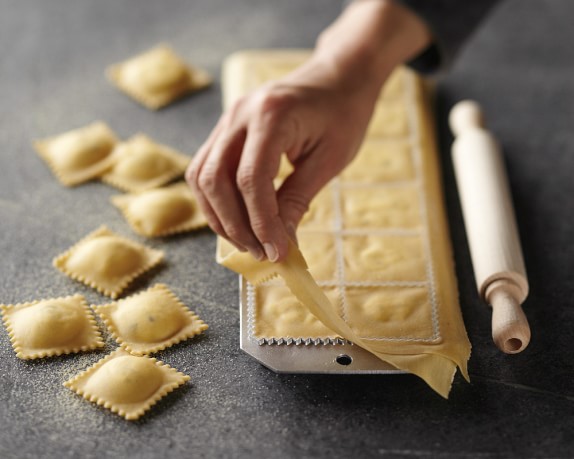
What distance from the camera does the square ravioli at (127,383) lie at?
3.63ft

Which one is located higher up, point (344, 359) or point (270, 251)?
point (270, 251)

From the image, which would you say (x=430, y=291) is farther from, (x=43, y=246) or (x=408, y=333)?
(x=43, y=246)

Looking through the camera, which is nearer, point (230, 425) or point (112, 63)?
Result: point (230, 425)

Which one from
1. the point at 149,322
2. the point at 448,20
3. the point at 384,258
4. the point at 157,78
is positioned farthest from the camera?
the point at 157,78

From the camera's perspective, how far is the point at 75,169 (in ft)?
4.93

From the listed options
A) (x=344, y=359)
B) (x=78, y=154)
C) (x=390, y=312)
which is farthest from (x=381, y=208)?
(x=78, y=154)

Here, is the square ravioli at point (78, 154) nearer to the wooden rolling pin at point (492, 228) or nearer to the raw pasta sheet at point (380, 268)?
the raw pasta sheet at point (380, 268)

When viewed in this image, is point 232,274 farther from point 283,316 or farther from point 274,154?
point 274,154

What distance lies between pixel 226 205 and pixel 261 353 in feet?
0.73

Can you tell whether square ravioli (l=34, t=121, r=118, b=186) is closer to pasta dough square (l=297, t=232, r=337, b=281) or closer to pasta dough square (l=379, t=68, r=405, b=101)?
pasta dough square (l=297, t=232, r=337, b=281)

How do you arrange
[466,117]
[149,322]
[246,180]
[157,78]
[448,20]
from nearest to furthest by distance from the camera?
1. [246,180]
2. [149,322]
3. [448,20]
4. [466,117]
5. [157,78]

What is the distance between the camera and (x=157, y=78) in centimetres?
169

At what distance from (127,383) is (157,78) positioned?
78cm

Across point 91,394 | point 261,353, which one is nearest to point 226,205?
point 261,353
